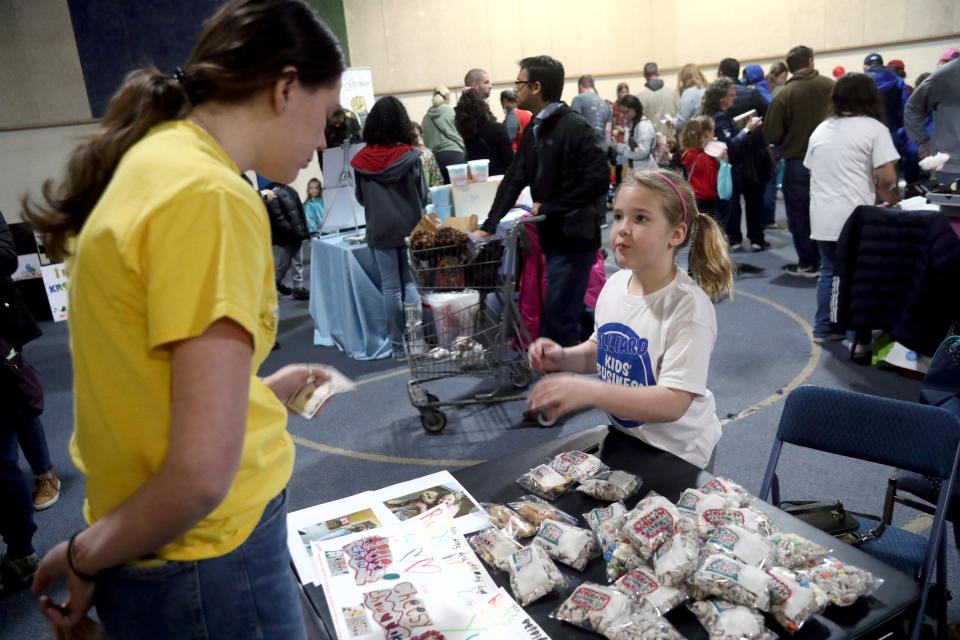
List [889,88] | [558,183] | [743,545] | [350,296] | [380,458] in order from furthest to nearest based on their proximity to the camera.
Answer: [889,88]
[350,296]
[558,183]
[380,458]
[743,545]

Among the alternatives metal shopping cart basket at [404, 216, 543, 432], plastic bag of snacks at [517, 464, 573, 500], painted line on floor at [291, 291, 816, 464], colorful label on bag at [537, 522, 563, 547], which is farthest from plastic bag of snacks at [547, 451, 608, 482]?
metal shopping cart basket at [404, 216, 543, 432]

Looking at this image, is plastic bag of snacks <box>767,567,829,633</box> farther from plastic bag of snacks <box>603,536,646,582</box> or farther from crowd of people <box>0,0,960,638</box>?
crowd of people <box>0,0,960,638</box>

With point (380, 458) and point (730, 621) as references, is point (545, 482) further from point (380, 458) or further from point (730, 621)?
point (380, 458)

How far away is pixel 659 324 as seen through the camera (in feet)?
6.26

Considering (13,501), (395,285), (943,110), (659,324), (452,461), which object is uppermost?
(943,110)

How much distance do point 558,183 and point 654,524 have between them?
9.72 feet

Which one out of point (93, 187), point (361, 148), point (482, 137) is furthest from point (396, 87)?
point (93, 187)

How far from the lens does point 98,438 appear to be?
869 millimetres

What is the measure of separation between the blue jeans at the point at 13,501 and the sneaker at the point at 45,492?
626mm

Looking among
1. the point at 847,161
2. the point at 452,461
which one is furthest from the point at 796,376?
the point at 452,461

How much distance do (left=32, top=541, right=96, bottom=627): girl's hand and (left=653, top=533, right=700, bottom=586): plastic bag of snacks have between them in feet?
2.87

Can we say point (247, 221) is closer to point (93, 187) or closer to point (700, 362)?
point (93, 187)

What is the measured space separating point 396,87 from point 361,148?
275 inches

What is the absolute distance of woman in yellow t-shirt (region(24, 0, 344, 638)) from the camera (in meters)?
0.76
